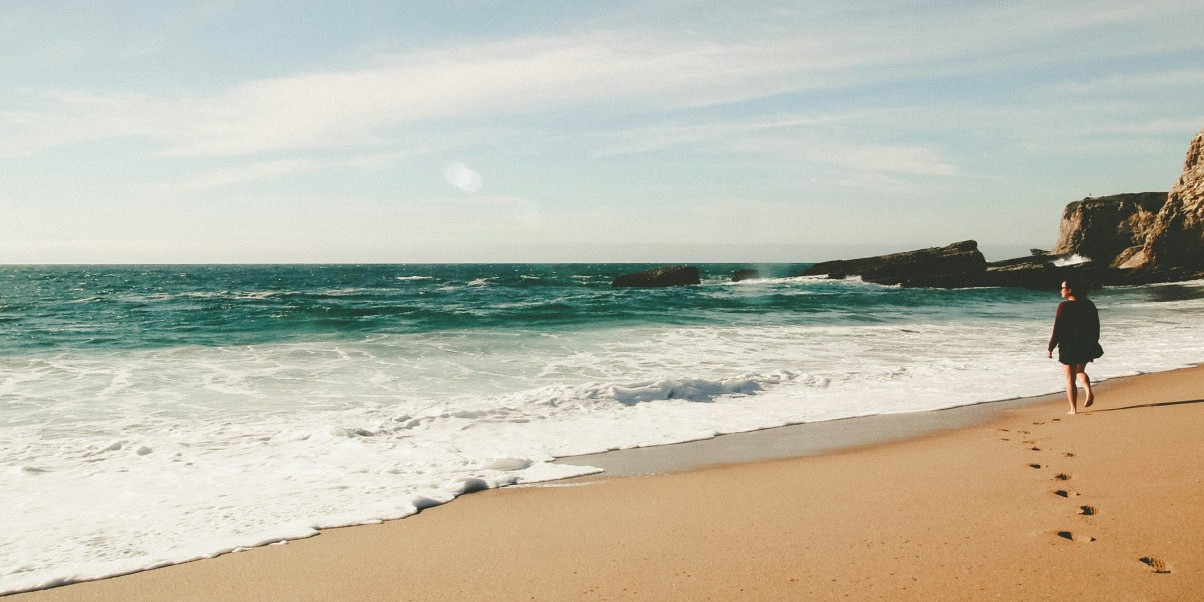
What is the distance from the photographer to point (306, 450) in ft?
21.5

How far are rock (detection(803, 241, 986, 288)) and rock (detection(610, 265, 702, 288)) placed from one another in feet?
38.9

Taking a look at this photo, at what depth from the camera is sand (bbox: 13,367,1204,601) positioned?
3.18 meters

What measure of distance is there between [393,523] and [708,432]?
3.66m

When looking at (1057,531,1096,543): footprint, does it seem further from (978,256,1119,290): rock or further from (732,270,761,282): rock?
(732,270,761,282): rock

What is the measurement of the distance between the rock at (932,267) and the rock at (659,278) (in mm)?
11866

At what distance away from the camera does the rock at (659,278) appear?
42875 mm

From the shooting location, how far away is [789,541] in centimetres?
376

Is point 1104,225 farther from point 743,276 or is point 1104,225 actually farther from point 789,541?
point 789,541

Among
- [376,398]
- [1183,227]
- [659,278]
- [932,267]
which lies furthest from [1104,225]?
[376,398]

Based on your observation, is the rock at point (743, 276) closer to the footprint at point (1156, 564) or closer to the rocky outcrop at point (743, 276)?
the rocky outcrop at point (743, 276)

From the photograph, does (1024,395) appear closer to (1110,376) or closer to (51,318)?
(1110,376)

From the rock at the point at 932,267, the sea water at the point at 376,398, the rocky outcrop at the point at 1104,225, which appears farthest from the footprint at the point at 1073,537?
the rocky outcrop at the point at 1104,225

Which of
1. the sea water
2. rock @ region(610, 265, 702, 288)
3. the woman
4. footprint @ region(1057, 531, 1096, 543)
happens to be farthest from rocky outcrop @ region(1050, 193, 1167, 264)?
footprint @ region(1057, 531, 1096, 543)

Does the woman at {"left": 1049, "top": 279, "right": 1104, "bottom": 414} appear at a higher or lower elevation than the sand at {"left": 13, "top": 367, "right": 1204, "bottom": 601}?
higher
